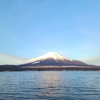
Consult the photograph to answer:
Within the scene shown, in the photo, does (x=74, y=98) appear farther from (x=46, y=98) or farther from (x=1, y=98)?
(x=1, y=98)

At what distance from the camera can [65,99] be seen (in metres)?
33.1

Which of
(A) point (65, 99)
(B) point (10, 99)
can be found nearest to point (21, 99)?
(B) point (10, 99)

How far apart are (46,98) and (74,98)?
13.6ft

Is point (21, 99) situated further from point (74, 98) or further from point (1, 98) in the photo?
point (74, 98)

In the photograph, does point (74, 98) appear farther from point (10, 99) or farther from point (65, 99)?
point (10, 99)

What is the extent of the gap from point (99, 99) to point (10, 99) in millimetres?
12780

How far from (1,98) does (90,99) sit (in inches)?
512

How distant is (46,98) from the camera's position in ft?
112

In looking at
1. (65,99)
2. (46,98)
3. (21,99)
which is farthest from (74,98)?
(21,99)

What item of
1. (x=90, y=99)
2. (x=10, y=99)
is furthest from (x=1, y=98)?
(x=90, y=99)

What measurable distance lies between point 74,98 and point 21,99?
7.77 meters

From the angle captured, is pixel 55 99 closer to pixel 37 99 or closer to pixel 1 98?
pixel 37 99

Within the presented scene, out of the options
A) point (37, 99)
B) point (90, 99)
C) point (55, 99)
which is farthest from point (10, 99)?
point (90, 99)

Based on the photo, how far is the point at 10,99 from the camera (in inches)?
1298
